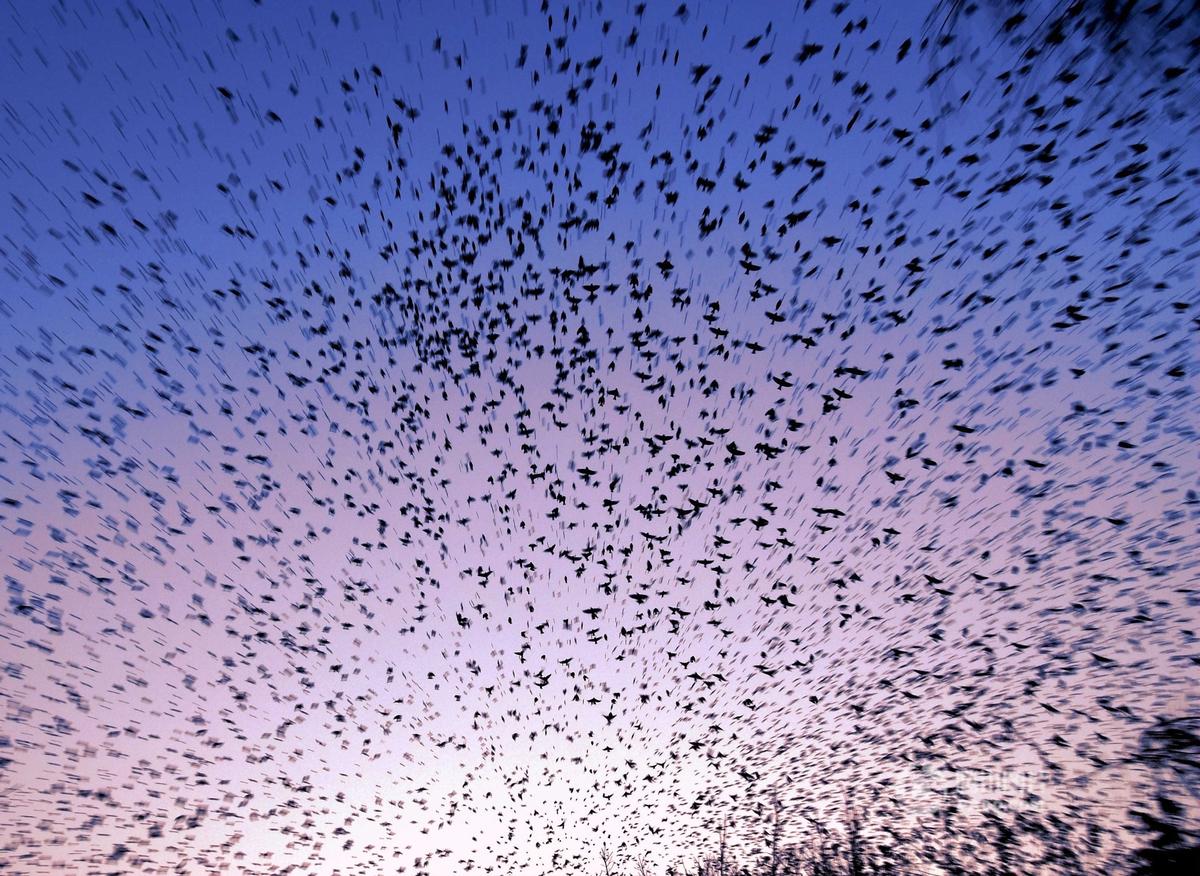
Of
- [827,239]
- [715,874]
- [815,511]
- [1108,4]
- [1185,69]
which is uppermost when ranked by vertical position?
[827,239]

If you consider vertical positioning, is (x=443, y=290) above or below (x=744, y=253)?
below

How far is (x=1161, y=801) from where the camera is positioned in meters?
15.5

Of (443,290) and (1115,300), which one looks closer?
(1115,300)

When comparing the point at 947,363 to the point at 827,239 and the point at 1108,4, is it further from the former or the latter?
the point at 1108,4

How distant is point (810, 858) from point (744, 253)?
141 feet

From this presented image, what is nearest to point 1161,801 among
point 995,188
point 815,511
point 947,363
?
point 815,511

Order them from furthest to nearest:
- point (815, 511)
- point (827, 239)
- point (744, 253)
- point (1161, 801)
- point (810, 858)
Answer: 1. point (810, 858)
2. point (1161, 801)
3. point (815, 511)
4. point (744, 253)
5. point (827, 239)

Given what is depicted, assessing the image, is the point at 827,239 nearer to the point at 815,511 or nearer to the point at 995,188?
the point at 995,188

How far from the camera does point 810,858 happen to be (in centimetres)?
4238

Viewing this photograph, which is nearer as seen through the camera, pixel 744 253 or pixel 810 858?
pixel 744 253

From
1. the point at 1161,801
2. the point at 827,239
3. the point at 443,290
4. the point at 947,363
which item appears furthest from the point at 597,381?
the point at 1161,801

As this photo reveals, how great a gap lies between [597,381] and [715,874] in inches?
1740

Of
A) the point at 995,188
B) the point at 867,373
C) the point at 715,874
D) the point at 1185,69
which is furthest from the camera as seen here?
the point at 715,874

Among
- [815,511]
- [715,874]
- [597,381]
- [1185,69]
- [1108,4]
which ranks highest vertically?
[597,381]
